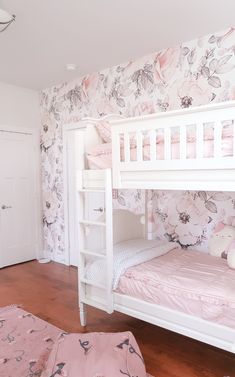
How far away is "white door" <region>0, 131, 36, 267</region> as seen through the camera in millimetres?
3973

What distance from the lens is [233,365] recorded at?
6.25 feet

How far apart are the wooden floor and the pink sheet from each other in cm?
138

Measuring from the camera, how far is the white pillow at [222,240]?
2.45 metres

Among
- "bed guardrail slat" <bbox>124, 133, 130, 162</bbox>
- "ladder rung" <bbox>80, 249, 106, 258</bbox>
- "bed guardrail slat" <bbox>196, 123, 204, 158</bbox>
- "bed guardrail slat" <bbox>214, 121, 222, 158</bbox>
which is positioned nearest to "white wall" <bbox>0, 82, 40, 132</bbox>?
"ladder rung" <bbox>80, 249, 106, 258</bbox>

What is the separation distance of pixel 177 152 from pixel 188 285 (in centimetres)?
86

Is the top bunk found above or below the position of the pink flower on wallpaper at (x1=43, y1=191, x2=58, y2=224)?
above

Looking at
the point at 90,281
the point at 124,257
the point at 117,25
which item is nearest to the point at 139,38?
the point at 117,25

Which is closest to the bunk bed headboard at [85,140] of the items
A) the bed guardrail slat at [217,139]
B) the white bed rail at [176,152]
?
the white bed rail at [176,152]

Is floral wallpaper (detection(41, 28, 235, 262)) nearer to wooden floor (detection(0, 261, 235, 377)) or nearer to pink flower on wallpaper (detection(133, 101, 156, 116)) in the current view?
pink flower on wallpaper (detection(133, 101, 156, 116))

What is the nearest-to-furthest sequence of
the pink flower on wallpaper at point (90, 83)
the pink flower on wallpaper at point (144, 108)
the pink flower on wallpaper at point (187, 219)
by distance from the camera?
the pink flower on wallpaper at point (187, 219)
the pink flower on wallpaper at point (144, 108)
the pink flower on wallpaper at point (90, 83)

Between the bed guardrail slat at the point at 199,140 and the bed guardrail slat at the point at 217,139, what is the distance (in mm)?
78

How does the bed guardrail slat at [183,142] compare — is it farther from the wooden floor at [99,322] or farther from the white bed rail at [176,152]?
the wooden floor at [99,322]

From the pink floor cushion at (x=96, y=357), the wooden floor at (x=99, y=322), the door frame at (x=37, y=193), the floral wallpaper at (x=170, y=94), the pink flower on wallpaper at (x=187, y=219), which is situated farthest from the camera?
the door frame at (x=37, y=193)

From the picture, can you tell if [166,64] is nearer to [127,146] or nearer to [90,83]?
[90,83]
